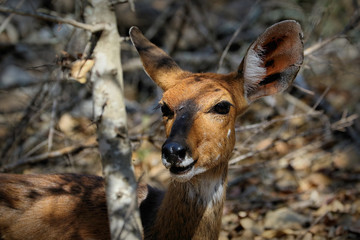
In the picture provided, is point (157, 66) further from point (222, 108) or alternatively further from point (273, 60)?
point (273, 60)

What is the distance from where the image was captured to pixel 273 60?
391 centimetres

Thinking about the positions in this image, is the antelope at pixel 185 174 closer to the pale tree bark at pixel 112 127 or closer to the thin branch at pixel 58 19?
the pale tree bark at pixel 112 127

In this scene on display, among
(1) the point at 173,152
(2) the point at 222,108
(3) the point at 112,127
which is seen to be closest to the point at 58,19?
(3) the point at 112,127

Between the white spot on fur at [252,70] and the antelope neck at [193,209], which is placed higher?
the white spot on fur at [252,70]

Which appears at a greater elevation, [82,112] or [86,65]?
[86,65]

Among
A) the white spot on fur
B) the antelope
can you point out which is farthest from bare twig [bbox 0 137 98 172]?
the white spot on fur

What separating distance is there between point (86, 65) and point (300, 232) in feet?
9.44

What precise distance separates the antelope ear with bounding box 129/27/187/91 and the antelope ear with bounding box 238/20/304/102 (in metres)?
0.63

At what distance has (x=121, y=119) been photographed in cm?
372

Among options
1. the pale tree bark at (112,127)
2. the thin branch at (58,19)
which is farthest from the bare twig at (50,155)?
the thin branch at (58,19)

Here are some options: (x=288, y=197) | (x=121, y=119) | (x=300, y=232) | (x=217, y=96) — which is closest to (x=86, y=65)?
(x=121, y=119)

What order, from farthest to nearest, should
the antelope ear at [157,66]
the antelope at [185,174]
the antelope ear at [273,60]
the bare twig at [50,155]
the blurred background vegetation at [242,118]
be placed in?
the bare twig at [50,155] < the blurred background vegetation at [242,118] < the antelope ear at [157,66] < the antelope ear at [273,60] < the antelope at [185,174]

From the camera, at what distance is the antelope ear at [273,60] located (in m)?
3.64

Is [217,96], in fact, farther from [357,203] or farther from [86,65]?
[357,203]
